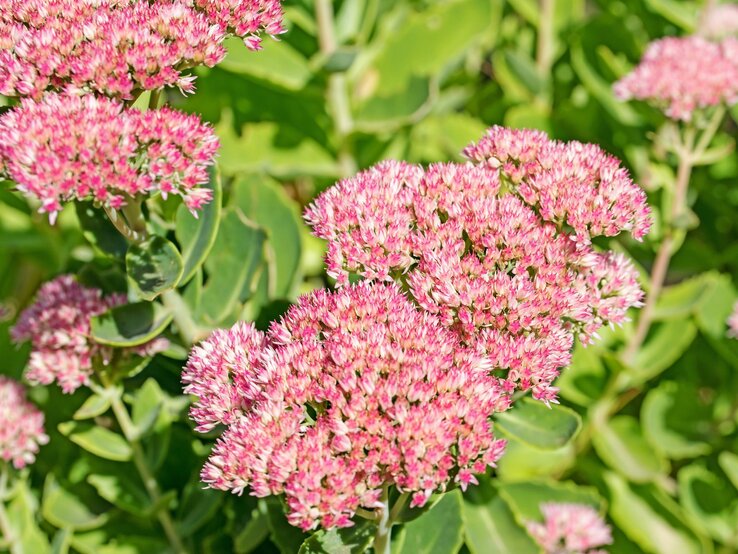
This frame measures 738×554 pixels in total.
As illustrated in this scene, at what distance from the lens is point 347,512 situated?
1.18 m

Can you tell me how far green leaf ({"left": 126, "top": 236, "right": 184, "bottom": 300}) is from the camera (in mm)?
1499

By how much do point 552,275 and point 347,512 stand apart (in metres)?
0.47

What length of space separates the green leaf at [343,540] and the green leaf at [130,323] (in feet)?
1.50

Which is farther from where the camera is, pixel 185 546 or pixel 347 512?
pixel 185 546

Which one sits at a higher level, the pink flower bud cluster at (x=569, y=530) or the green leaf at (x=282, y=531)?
the green leaf at (x=282, y=531)

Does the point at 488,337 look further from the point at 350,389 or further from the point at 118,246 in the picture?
the point at 118,246

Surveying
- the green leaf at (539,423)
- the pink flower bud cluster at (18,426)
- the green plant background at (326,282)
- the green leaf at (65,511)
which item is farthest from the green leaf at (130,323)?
the green leaf at (539,423)

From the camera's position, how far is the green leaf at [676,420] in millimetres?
2398

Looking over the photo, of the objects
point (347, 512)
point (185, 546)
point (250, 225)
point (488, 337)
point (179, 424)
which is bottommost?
point (185, 546)

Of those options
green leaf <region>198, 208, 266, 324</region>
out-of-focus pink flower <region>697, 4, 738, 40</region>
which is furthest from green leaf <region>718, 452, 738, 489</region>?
green leaf <region>198, 208, 266, 324</region>

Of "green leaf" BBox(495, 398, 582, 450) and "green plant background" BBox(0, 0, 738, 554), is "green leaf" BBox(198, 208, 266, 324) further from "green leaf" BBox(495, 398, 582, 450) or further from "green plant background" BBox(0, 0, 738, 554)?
"green leaf" BBox(495, 398, 582, 450)

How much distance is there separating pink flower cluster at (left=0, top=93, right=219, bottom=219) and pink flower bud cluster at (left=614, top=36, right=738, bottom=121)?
1253 millimetres

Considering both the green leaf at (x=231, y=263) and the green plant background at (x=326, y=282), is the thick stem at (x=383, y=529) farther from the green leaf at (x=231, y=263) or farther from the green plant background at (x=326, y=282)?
the green leaf at (x=231, y=263)

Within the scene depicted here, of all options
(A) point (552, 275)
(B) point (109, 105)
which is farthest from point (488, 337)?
(B) point (109, 105)
